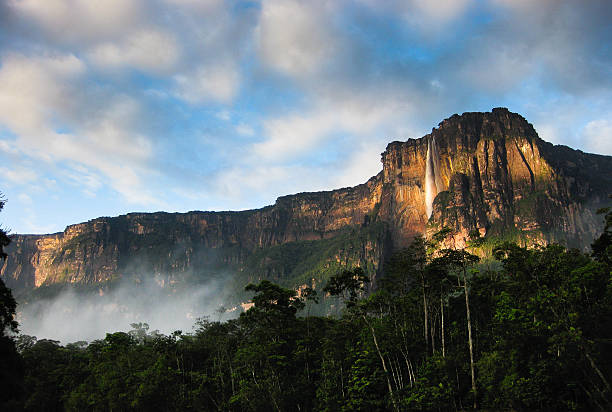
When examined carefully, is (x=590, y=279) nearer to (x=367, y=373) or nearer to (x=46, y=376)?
(x=367, y=373)

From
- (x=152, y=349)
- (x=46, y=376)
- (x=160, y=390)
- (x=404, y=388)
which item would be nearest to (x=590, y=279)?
(x=404, y=388)

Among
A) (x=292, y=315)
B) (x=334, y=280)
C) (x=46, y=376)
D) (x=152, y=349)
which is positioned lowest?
(x=46, y=376)

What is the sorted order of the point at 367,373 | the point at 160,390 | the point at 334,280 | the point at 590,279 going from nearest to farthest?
1. the point at 590,279
2. the point at 367,373
3. the point at 334,280
4. the point at 160,390

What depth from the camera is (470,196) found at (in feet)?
600

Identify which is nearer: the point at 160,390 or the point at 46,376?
the point at 160,390

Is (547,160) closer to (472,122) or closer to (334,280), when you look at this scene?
(472,122)

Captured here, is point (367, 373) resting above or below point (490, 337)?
below

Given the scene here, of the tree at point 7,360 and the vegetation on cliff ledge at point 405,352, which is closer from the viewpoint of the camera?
the tree at point 7,360

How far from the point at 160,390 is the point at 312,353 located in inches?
766

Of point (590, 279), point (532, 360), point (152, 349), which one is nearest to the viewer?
point (532, 360)

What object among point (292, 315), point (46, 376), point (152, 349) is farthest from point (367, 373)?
point (46, 376)

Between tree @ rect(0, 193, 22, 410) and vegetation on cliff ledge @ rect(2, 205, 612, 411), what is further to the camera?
vegetation on cliff ledge @ rect(2, 205, 612, 411)

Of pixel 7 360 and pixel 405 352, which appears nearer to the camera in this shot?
pixel 7 360

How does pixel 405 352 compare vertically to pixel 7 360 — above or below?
below
